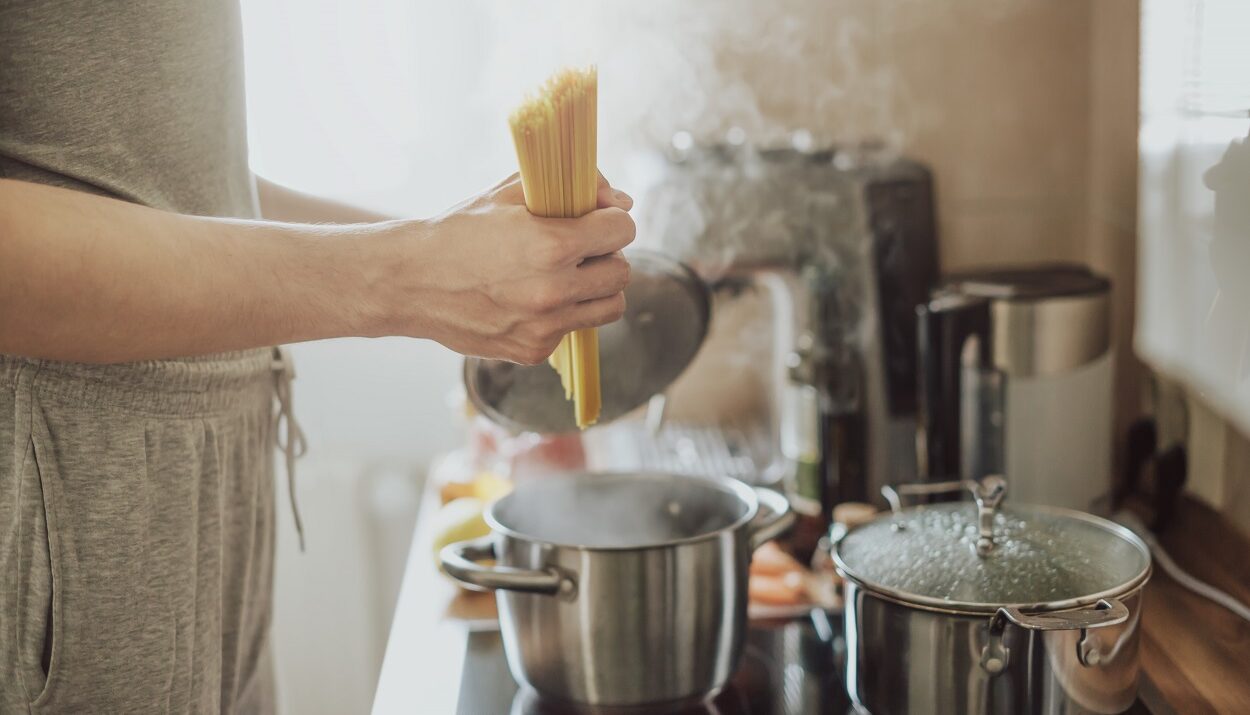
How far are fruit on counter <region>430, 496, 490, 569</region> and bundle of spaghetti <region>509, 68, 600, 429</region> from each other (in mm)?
574

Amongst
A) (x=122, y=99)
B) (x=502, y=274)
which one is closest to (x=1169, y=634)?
(x=502, y=274)

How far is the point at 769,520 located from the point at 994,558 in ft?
0.70

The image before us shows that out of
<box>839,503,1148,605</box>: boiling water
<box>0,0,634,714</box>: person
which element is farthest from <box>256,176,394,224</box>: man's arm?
<box>839,503,1148,605</box>: boiling water

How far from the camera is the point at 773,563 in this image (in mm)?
1237

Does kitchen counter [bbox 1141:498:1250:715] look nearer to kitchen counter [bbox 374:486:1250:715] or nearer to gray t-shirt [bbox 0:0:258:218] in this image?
kitchen counter [bbox 374:486:1250:715]

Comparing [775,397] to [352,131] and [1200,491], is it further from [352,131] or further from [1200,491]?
[352,131]

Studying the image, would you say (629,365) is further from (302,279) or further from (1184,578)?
(1184,578)

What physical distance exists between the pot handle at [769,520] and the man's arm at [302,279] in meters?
0.28

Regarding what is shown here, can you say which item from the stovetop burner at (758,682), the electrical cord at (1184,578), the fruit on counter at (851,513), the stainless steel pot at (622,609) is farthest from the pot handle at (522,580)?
the electrical cord at (1184,578)

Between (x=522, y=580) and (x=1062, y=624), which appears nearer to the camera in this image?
(x=1062, y=624)

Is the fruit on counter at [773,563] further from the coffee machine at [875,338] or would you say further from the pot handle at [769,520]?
the pot handle at [769,520]

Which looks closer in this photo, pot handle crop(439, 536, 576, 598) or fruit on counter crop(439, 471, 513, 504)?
pot handle crop(439, 536, 576, 598)

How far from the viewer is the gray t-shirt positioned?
2.53 ft

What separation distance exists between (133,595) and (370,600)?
114 cm
